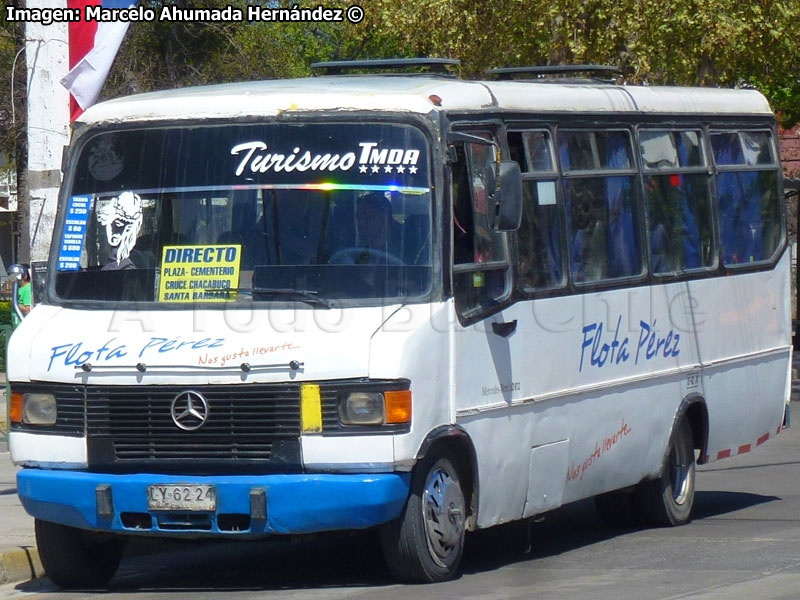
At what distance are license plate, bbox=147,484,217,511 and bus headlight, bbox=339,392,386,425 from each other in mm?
733

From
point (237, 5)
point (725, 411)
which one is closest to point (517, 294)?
point (725, 411)

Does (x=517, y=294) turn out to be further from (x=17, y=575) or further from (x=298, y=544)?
(x=17, y=575)

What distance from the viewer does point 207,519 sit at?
765 centimetres

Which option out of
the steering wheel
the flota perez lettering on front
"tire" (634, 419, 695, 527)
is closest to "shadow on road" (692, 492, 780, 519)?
"tire" (634, 419, 695, 527)

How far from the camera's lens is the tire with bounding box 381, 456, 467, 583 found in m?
7.71

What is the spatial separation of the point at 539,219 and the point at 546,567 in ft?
6.35

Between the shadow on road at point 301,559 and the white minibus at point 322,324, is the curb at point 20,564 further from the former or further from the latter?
the white minibus at point 322,324

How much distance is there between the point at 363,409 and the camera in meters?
7.46

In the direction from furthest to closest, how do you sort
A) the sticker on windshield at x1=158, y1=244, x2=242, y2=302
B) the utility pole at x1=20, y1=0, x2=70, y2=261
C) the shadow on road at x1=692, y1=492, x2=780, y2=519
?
the shadow on road at x1=692, y1=492, x2=780, y2=519
the utility pole at x1=20, y1=0, x2=70, y2=261
the sticker on windshield at x1=158, y1=244, x2=242, y2=302

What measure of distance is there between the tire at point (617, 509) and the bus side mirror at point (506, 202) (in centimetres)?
315

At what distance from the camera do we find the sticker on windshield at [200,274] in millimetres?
7934

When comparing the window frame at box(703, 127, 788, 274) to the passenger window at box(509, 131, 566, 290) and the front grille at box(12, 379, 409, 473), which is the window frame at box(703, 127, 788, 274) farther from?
the front grille at box(12, 379, 409, 473)

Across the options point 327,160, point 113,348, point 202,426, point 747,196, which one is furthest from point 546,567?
point 747,196

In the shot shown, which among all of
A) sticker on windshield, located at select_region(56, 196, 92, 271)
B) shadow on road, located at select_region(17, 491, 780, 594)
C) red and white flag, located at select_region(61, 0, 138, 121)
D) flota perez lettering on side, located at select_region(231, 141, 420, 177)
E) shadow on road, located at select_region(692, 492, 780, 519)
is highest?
red and white flag, located at select_region(61, 0, 138, 121)
